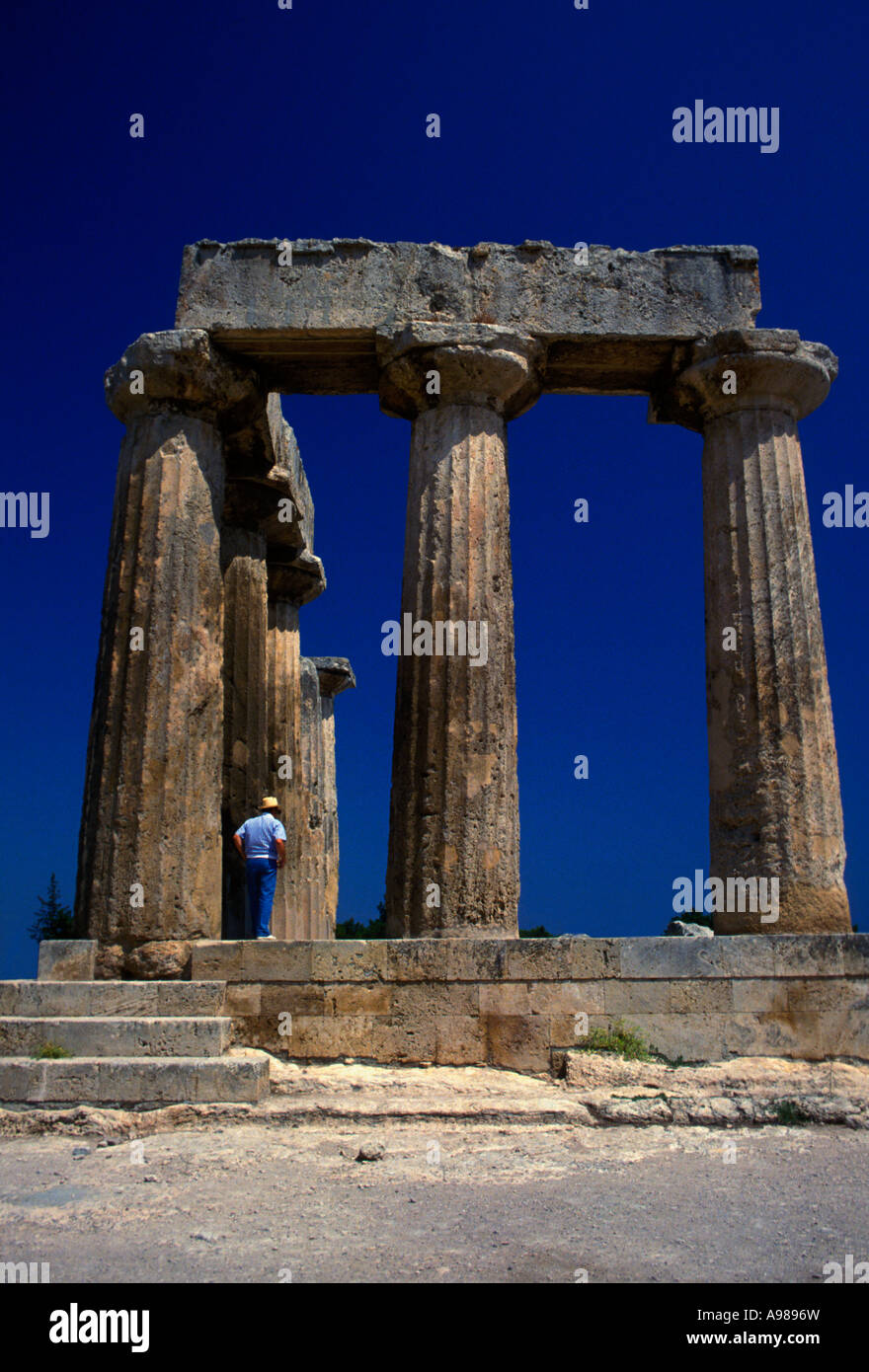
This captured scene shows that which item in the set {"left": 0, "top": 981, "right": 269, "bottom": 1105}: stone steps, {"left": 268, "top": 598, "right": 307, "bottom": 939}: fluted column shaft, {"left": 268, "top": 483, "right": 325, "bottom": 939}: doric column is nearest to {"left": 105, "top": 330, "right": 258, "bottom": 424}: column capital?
{"left": 268, "top": 483, "right": 325, "bottom": 939}: doric column

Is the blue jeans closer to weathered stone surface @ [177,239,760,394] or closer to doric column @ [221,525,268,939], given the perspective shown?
doric column @ [221,525,268,939]

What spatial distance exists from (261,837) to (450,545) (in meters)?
4.19

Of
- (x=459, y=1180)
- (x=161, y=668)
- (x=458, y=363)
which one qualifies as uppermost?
(x=458, y=363)

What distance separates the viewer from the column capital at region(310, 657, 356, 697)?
2481 cm

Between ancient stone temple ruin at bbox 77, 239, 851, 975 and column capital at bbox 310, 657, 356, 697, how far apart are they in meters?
11.0

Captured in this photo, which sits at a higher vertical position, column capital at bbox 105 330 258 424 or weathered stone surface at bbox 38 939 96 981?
column capital at bbox 105 330 258 424

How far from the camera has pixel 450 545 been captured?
1259cm

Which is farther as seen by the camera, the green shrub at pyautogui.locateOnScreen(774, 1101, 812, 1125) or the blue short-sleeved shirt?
the blue short-sleeved shirt

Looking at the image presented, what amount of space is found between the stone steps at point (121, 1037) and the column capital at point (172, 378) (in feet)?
23.0

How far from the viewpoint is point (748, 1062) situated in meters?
10.5

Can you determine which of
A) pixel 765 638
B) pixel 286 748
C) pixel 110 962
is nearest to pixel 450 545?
pixel 765 638

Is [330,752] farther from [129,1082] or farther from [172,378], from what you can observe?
[129,1082]
